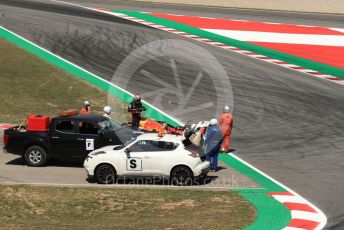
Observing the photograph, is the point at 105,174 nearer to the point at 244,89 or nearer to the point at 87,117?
the point at 87,117

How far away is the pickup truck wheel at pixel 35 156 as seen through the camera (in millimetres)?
20594

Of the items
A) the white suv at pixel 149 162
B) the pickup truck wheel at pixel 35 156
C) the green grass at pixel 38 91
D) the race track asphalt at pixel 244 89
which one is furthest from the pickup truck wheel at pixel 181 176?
the green grass at pixel 38 91

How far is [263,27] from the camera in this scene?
141ft

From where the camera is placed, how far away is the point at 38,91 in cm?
3045

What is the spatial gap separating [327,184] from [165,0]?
3399 centimetres

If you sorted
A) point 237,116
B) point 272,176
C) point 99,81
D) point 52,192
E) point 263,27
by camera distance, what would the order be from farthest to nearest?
point 263,27
point 99,81
point 237,116
point 272,176
point 52,192

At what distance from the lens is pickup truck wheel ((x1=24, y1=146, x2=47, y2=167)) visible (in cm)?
2059

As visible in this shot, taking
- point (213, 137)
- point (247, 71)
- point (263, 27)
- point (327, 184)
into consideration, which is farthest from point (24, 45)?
point (327, 184)

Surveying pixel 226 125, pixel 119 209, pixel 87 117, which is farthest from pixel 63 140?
pixel 226 125

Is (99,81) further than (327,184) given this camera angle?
Yes

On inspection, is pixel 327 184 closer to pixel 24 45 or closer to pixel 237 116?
pixel 237 116

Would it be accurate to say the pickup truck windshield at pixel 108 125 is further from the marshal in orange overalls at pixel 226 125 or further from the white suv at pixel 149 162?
the marshal in orange overalls at pixel 226 125

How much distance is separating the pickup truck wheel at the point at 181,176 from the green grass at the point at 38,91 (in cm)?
875

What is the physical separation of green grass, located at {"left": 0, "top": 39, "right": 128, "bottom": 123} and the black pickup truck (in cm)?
587
